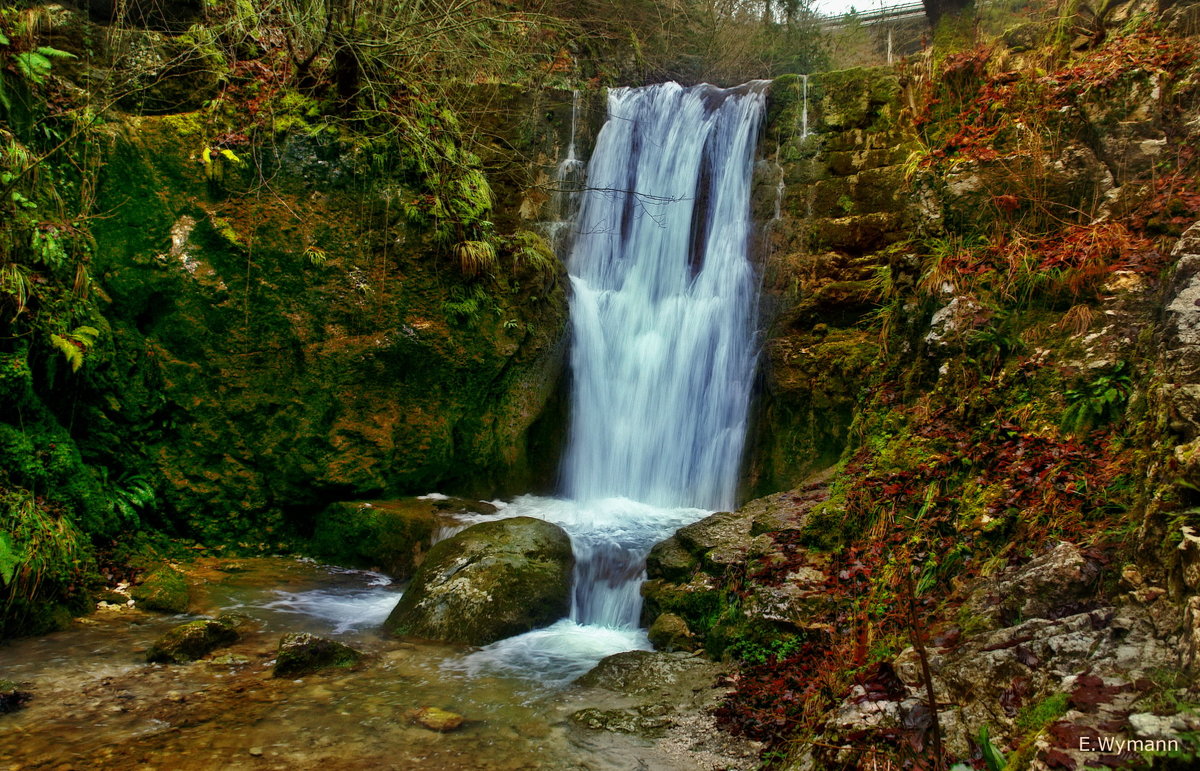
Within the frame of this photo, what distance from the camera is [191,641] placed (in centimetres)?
443

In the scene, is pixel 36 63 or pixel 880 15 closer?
pixel 36 63

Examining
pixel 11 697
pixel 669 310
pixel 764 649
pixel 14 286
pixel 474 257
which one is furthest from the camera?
pixel 669 310

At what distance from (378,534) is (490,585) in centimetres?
204

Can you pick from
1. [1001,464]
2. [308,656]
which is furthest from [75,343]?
[1001,464]

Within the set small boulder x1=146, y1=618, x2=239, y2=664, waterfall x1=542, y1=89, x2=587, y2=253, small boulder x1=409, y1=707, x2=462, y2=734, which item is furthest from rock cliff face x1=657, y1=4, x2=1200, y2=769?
waterfall x1=542, y1=89, x2=587, y2=253

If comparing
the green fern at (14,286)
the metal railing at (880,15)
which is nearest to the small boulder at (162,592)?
the green fern at (14,286)

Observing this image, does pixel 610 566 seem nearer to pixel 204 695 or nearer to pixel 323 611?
pixel 323 611

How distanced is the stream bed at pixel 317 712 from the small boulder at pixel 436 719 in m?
0.04

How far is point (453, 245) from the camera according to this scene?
25.8 ft

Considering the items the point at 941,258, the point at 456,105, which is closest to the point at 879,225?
the point at 941,258

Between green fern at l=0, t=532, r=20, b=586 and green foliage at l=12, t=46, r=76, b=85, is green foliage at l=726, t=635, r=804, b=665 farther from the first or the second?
green foliage at l=12, t=46, r=76, b=85

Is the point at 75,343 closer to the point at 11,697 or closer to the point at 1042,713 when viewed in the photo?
the point at 11,697

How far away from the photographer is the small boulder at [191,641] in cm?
433

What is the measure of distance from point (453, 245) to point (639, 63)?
9413mm
